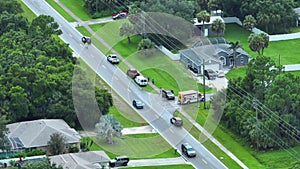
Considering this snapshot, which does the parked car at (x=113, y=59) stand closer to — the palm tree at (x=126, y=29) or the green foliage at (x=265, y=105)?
the palm tree at (x=126, y=29)

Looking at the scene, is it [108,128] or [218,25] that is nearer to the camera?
[108,128]

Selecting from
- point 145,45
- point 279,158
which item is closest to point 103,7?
point 145,45

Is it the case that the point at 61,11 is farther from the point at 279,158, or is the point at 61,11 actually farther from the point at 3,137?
the point at 279,158

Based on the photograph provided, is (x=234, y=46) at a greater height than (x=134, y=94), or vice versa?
(x=234, y=46)

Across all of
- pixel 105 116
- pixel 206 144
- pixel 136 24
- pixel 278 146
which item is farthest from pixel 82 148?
pixel 136 24

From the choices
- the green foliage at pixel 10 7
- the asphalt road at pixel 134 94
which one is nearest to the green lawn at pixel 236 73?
the asphalt road at pixel 134 94

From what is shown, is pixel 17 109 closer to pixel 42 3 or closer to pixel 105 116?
pixel 105 116
